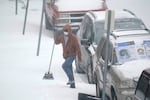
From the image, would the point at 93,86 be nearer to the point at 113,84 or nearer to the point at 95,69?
the point at 95,69

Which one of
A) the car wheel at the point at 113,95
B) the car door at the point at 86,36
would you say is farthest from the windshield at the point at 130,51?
the car door at the point at 86,36

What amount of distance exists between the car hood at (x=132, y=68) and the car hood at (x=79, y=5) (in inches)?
406

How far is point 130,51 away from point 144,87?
351 centimetres

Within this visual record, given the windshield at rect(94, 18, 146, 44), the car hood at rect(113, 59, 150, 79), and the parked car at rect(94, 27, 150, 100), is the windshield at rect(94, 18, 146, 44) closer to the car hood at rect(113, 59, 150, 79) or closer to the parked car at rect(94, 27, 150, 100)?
the parked car at rect(94, 27, 150, 100)

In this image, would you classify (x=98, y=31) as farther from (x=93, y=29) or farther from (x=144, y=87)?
(x=144, y=87)

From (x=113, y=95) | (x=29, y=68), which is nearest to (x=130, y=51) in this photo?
(x=113, y=95)

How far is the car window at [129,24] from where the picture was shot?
1353cm

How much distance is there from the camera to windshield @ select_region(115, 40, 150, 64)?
11438 mm

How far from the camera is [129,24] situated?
1377 cm

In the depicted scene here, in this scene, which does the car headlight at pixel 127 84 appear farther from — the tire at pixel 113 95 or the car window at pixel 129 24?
the car window at pixel 129 24

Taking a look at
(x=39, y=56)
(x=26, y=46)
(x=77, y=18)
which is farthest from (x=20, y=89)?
(x=77, y=18)

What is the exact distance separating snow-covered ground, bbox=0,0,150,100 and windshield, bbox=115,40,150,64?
70.2 inches

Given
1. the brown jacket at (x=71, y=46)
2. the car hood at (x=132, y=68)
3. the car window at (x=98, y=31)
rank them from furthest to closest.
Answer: the car window at (x=98, y=31) → the brown jacket at (x=71, y=46) → the car hood at (x=132, y=68)

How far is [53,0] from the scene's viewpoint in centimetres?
2231
